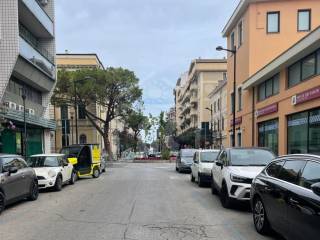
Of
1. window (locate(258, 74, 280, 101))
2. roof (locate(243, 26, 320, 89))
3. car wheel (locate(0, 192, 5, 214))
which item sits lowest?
car wheel (locate(0, 192, 5, 214))

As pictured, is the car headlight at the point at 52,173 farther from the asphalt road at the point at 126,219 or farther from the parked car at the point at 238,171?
the parked car at the point at 238,171

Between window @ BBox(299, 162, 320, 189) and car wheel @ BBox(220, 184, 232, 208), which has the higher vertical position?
window @ BBox(299, 162, 320, 189)

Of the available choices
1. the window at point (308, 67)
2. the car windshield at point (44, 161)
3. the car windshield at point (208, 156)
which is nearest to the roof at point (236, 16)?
the window at point (308, 67)

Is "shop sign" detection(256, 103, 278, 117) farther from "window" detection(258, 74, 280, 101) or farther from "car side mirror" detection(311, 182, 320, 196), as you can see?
"car side mirror" detection(311, 182, 320, 196)

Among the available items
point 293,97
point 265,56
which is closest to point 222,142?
point 265,56

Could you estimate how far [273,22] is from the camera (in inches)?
1296

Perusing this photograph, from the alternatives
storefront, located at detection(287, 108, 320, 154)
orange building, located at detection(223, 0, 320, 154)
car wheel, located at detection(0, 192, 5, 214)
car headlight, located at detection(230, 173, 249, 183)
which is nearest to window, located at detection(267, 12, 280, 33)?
orange building, located at detection(223, 0, 320, 154)

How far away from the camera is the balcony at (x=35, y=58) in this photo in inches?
1021

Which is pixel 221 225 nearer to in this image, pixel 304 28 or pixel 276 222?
pixel 276 222

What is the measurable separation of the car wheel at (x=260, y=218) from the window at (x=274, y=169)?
A: 0.60 metres

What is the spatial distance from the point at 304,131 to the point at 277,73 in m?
5.56

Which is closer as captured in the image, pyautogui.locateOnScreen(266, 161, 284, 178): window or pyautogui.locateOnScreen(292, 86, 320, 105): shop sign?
pyautogui.locateOnScreen(266, 161, 284, 178): window

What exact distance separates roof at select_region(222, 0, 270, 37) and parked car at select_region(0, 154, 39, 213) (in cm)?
2487

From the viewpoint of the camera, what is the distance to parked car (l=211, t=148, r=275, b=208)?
10305 mm
